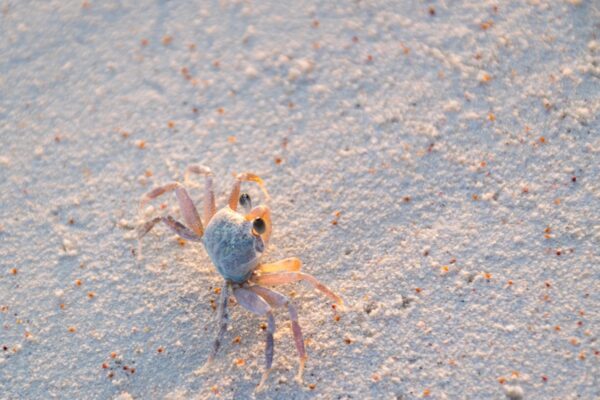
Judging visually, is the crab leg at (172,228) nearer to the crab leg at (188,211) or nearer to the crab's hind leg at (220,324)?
the crab leg at (188,211)

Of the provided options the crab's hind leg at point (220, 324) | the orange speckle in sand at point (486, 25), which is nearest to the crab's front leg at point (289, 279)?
the crab's hind leg at point (220, 324)

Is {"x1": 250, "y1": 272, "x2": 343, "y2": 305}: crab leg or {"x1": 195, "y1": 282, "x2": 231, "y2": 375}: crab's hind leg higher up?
{"x1": 250, "y1": 272, "x2": 343, "y2": 305}: crab leg

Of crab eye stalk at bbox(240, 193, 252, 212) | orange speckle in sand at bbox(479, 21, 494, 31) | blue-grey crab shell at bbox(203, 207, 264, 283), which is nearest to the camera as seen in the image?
blue-grey crab shell at bbox(203, 207, 264, 283)

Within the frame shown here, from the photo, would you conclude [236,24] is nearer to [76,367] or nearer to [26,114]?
[26,114]

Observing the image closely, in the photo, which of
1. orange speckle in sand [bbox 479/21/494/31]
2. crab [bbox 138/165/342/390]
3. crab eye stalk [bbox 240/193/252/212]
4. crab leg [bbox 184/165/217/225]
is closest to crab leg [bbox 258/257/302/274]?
crab [bbox 138/165/342/390]

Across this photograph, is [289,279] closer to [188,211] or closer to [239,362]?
→ [239,362]

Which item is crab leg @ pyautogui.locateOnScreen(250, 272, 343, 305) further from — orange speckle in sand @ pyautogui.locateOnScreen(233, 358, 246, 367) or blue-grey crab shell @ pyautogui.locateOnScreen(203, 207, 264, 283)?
orange speckle in sand @ pyautogui.locateOnScreen(233, 358, 246, 367)

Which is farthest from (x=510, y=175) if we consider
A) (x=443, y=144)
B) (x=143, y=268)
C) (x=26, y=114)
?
(x=26, y=114)

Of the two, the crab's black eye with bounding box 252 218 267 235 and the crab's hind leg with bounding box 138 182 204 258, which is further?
the crab's hind leg with bounding box 138 182 204 258
